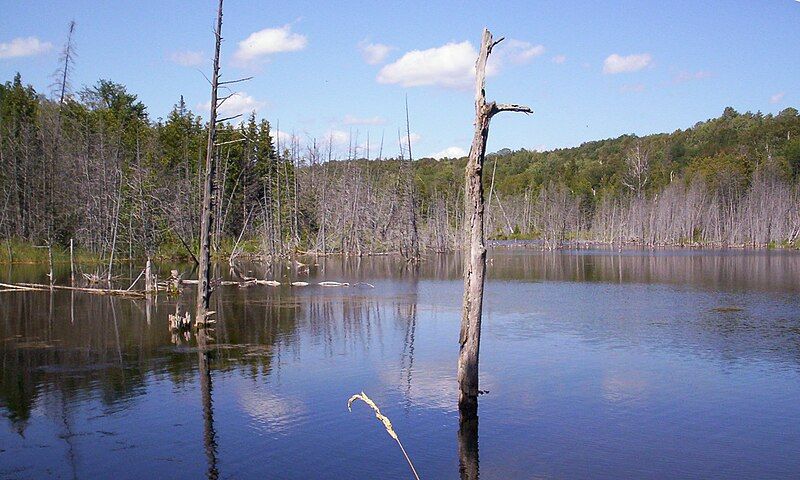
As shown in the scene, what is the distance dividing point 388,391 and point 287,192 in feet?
141

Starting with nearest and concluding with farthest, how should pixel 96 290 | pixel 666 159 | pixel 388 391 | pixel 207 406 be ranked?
pixel 207 406, pixel 388 391, pixel 96 290, pixel 666 159

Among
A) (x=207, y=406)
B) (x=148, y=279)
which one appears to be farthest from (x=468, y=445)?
(x=148, y=279)

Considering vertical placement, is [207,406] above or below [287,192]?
below

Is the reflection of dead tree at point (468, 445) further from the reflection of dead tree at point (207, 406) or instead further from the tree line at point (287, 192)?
the tree line at point (287, 192)

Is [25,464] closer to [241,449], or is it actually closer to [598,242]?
[241,449]

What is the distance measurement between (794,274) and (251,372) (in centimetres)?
3410

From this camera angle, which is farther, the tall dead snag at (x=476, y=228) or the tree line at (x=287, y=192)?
the tree line at (x=287, y=192)

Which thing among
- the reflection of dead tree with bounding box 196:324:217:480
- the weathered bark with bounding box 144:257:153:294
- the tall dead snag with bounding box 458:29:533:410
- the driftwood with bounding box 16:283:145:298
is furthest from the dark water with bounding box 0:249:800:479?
the tall dead snag with bounding box 458:29:533:410

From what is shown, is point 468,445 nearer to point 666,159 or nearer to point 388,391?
point 388,391

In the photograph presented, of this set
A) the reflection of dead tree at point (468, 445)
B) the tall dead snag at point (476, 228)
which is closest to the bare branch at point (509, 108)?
the tall dead snag at point (476, 228)

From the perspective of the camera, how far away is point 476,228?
423 inches

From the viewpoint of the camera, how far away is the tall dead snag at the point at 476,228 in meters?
10.6

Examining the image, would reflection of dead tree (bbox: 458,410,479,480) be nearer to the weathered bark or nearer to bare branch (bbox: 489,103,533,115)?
bare branch (bbox: 489,103,533,115)

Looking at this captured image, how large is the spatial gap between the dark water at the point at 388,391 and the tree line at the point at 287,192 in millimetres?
5332
